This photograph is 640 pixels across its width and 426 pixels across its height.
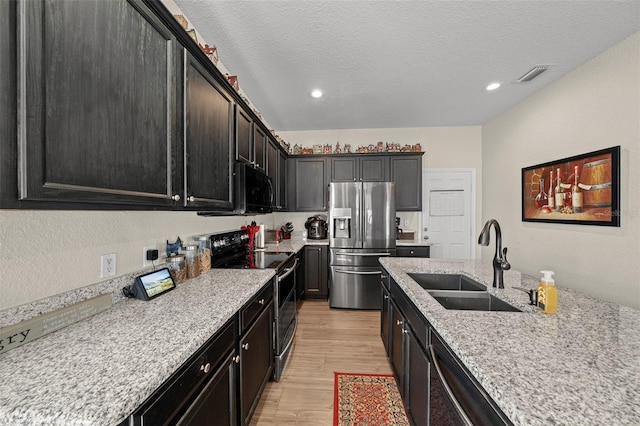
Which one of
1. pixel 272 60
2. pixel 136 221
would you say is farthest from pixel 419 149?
pixel 136 221

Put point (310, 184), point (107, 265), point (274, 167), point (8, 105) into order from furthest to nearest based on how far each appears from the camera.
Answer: point (310, 184) < point (274, 167) < point (107, 265) < point (8, 105)

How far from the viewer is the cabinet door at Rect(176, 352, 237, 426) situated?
91 cm

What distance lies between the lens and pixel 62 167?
0.72m

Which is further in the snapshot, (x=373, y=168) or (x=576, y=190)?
(x=373, y=168)

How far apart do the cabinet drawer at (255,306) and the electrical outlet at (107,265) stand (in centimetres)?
66

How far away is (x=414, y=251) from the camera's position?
371cm

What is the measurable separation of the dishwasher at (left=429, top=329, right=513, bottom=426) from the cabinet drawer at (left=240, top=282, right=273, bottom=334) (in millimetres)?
952

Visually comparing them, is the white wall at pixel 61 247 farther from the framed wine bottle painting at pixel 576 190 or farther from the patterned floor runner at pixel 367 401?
the framed wine bottle painting at pixel 576 190

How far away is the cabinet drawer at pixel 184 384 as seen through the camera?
71 centimetres

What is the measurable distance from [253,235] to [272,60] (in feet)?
5.88

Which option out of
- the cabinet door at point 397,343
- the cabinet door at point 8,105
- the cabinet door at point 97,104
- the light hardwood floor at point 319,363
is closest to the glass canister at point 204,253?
the cabinet door at point 97,104

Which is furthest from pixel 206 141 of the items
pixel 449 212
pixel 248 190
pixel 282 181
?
pixel 449 212

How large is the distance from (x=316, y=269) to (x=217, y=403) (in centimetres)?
275

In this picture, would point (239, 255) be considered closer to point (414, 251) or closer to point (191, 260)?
point (191, 260)
